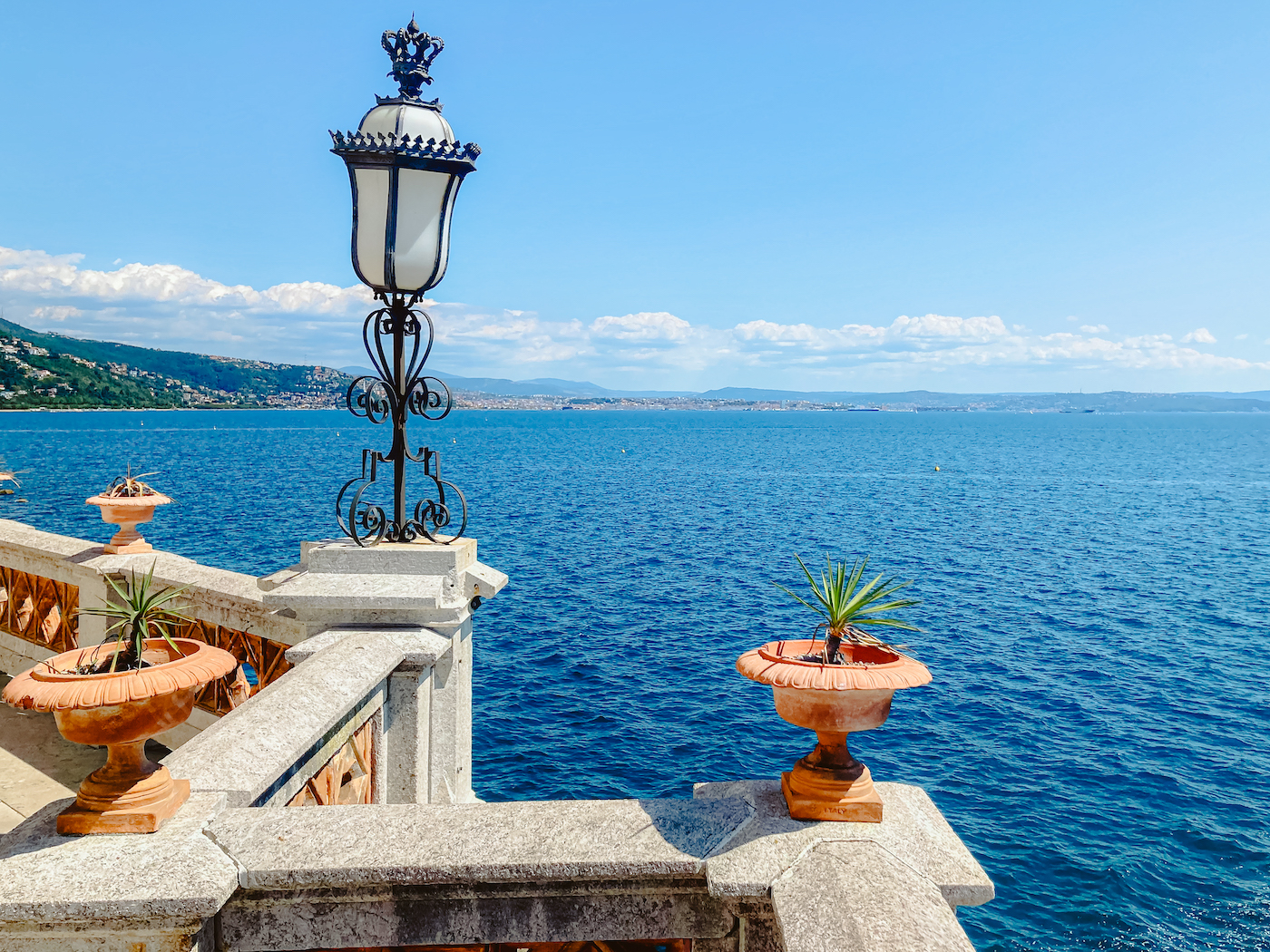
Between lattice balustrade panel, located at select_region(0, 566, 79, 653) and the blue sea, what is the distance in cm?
915

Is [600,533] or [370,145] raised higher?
[370,145]

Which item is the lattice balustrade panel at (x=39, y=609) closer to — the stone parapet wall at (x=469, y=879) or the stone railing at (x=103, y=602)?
the stone railing at (x=103, y=602)

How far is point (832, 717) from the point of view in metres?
3.05

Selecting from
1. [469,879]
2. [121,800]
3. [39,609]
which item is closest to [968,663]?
[39,609]

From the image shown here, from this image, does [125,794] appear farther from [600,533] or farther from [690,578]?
[600,533]

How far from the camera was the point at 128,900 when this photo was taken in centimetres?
256

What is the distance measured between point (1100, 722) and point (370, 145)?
20383 mm

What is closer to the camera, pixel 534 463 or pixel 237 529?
pixel 237 529

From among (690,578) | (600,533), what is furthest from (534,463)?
(690,578)

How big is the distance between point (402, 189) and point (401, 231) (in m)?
0.24

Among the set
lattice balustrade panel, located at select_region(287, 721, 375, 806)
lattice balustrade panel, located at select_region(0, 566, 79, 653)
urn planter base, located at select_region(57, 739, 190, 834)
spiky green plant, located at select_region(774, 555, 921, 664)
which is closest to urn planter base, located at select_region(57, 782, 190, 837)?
urn planter base, located at select_region(57, 739, 190, 834)

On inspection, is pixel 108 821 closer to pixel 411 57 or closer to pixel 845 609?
pixel 845 609

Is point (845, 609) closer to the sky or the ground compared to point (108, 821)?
closer to the sky

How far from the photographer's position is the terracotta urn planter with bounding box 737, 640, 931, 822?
2992mm
